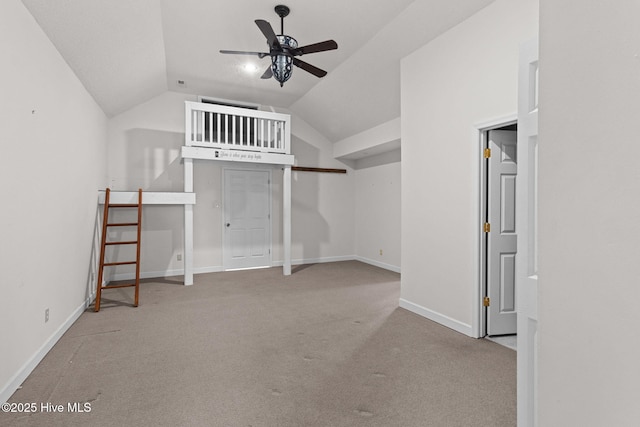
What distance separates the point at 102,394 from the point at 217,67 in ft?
14.2

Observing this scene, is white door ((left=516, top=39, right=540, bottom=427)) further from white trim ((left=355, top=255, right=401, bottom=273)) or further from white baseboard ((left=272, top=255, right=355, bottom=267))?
white baseboard ((left=272, top=255, right=355, bottom=267))

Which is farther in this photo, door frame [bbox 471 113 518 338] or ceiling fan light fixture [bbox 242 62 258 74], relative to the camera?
ceiling fan light fixture [bbox 242 62 258 74]

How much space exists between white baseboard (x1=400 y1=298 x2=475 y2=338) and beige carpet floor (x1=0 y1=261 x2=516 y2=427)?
0.09 metres

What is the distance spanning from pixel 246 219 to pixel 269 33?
3984mm

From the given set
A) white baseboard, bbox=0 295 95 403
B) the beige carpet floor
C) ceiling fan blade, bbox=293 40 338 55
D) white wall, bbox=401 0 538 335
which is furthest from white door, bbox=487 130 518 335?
white baseboard, bbox=0 295 95 403

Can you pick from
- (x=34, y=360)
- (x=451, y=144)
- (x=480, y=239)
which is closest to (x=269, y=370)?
(x=34, y=360)

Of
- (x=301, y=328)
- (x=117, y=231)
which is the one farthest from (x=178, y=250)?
(x=301, y=328)

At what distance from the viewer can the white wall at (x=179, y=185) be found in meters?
5.54

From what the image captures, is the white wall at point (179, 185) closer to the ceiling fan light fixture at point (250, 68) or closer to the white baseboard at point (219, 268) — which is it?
the white baseboard at point (219, 268)

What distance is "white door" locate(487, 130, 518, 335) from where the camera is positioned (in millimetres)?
3207

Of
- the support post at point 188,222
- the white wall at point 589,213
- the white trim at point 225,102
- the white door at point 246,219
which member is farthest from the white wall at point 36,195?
the white wall at point 589,213

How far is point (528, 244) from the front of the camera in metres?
1.22

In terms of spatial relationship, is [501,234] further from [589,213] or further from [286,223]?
[286,223]

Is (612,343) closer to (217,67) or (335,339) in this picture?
(335,339)
